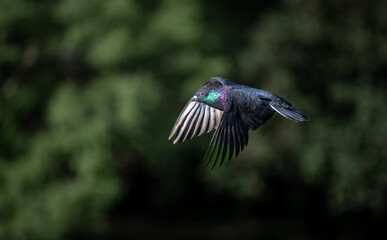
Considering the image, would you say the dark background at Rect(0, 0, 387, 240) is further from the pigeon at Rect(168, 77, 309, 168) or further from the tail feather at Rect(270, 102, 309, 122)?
the tail feather at Rect(270, 102, 309, 122)

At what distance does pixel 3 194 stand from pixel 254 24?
789cm

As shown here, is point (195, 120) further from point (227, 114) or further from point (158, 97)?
point (158, 97)

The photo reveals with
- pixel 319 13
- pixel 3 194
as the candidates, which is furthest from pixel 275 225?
pixel 3 194

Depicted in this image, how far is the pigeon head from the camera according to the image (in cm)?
378

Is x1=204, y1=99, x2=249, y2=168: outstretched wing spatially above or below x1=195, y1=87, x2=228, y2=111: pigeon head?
below

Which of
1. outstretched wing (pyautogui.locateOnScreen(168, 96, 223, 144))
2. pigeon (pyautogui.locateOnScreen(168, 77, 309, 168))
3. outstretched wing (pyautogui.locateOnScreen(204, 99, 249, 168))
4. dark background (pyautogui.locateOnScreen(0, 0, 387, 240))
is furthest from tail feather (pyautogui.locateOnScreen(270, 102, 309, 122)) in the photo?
dark background (pyautogui.locateOnScreen(0, 0, 387, 240))

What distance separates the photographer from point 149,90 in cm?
1206

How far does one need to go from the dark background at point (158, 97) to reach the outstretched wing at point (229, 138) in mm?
8200

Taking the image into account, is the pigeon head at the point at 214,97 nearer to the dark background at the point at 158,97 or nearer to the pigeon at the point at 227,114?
the pigeon at the point at 227,114

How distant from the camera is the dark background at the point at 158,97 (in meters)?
11.9

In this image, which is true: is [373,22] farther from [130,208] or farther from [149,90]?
[130,208]

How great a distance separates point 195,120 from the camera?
3.80 meters

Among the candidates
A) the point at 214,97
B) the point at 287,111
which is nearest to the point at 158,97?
the point at 214,97

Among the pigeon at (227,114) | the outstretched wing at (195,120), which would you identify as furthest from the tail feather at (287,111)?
the outstretched wing at (195,120)
